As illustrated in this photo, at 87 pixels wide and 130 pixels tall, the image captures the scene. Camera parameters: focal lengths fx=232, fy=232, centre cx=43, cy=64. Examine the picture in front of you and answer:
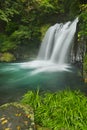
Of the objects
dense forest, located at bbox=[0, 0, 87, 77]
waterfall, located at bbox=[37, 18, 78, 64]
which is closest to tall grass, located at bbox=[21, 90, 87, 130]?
waterfall, located at bbox=[37, 18, 78, 64]

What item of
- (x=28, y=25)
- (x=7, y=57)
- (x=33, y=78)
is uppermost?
(x=28, y=25)

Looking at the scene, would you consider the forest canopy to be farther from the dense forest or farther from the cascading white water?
the cascading white water

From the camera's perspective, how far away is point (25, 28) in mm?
14898

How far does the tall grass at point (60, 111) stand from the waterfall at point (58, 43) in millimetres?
8021

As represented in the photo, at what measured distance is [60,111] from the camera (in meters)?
4.12

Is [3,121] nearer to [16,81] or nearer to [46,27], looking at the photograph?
[16,81]

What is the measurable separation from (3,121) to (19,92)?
12.5 feet

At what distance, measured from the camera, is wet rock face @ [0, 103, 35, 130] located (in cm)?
366

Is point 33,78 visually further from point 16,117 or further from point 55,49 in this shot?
point 16,117

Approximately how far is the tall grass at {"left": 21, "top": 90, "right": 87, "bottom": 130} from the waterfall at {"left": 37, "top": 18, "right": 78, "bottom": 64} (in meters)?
8.02

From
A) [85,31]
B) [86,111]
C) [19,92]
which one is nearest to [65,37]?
[85,31]

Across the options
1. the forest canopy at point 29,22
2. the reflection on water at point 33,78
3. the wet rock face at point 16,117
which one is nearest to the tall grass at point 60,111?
the wet rock face at point 16,117

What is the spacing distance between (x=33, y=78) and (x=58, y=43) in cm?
414

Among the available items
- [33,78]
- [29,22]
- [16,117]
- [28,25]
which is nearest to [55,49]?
[28,25]
